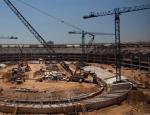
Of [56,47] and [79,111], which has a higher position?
[56,47]

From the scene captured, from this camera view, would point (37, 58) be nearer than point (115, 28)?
No

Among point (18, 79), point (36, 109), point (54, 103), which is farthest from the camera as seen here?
point (18, 79)

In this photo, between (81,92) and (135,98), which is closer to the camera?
(135,98)

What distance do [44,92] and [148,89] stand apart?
611 inches

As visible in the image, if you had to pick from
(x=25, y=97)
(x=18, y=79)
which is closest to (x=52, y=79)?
Answer: (x=18, y=79)

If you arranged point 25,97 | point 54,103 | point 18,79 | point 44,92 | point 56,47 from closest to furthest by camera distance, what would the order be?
point 54,103
point 25,97
point 44,92
point 18,79
point 56,47

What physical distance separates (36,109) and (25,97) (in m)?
5.65

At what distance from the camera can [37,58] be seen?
93.8m

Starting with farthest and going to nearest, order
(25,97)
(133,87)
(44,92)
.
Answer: (133,87) < (44,92) < (25,97)

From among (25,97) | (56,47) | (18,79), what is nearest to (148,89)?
(25,97)

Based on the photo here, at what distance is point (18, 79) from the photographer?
50562mm

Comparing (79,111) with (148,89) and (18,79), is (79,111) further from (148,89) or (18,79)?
(18,79)

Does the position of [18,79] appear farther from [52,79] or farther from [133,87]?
[133,87]

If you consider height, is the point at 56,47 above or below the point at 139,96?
above
